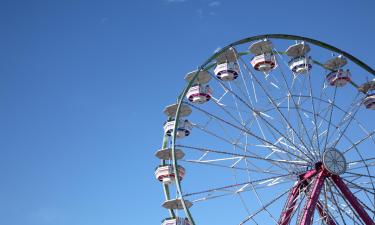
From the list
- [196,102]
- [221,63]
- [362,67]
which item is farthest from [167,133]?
[362,67]

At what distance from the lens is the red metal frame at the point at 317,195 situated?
2095 cm

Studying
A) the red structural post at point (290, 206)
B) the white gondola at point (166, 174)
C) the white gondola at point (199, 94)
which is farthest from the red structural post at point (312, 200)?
the white gondola at point (199, 94)

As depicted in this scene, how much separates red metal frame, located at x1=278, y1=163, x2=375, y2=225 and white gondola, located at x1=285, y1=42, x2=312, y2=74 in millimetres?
5295

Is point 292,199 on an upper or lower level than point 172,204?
lower

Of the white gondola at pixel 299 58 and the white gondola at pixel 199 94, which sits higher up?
the white gondola at pixel 299 58

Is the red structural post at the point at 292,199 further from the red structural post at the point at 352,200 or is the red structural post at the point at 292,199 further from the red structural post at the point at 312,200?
the red structural post at the point at 352,200

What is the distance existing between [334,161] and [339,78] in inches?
218

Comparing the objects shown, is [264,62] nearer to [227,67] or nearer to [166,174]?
[227,67]

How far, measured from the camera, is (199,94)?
81.6 feet

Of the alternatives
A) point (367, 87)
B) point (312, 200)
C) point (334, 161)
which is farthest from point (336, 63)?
point (312, 200)

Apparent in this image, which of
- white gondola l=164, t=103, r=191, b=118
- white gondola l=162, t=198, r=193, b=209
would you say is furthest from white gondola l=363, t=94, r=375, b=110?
white gondola l=162, t=198, r=193, b=209

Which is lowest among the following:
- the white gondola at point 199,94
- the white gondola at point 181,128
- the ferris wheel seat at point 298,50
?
the white gondola at point 181,128

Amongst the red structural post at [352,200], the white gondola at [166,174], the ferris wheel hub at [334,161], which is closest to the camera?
the red structural post at [352,200]

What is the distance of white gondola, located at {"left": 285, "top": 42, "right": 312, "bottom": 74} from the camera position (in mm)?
25422
